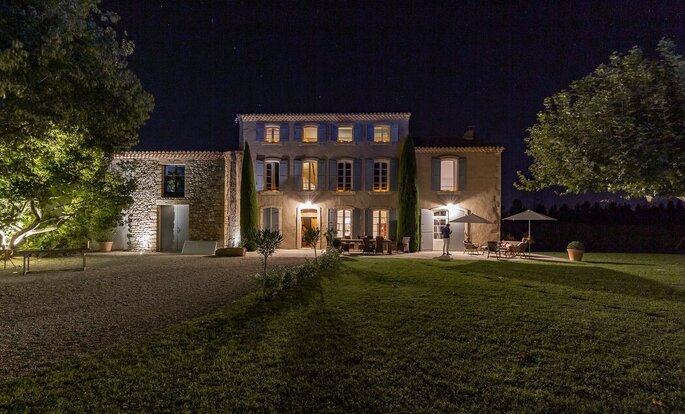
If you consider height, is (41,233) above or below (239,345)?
above

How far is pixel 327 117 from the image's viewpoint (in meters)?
19.4

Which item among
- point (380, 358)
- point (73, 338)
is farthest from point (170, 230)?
point (380, 358)

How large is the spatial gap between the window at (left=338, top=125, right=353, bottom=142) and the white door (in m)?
5.55

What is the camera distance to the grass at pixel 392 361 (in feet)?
10.00

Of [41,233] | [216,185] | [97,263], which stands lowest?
[97,263]

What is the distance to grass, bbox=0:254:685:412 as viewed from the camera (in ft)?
10.00

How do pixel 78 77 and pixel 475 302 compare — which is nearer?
pixel 78 77

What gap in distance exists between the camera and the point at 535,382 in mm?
3422

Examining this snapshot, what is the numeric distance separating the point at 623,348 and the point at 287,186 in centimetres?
1675

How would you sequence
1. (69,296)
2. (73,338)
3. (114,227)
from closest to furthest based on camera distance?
1. (73,338)
2. (69,296)
3. (114,227)

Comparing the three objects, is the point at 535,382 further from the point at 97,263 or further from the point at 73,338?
the point at 97,263

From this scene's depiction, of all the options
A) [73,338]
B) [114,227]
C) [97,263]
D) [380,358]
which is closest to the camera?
[380,358]

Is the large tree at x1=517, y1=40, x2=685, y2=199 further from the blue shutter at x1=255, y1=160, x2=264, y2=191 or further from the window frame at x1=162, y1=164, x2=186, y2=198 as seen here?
the window frame at x1=162, y1=164, x2=186, y2=198

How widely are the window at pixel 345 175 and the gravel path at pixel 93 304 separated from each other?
9154 mm
